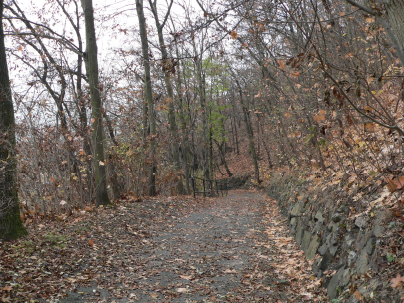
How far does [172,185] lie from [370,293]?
45.1ft

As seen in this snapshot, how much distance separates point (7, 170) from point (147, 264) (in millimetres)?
3037

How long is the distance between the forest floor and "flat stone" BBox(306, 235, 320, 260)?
6.6 inches

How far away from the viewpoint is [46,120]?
354 inches

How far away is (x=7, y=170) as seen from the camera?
5.74 metres

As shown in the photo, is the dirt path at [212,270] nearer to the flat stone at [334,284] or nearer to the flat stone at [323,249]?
the flat stone at [334,284]

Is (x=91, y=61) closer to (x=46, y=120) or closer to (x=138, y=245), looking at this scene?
(x=46, y=120)

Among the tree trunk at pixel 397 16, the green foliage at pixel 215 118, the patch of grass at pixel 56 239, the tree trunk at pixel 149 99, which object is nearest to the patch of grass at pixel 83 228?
the patch of grass at pixel 56 239

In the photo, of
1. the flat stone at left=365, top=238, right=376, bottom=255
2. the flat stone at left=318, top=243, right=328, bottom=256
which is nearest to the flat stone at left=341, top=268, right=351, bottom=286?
the flat stone at left=365, top=238, right=376, bottom=255

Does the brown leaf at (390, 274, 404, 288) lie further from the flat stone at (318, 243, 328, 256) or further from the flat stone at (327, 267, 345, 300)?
the flat stone at (318, 243, 328, 256)

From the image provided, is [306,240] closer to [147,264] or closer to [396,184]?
[396,184]

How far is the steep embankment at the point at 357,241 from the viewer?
328 centimetres

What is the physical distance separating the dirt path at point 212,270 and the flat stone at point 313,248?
22cm

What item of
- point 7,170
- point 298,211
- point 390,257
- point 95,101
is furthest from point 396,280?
point 95,101

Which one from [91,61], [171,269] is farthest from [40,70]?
[171,269]
